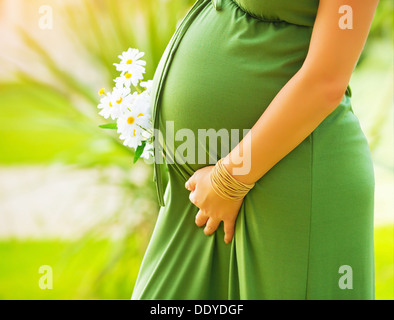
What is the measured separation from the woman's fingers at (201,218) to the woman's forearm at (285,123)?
12 centimetres

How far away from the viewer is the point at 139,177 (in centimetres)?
221

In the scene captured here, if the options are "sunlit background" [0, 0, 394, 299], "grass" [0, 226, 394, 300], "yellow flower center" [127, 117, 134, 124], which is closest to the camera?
"yellow flower center" [127, 117, 134, 124]

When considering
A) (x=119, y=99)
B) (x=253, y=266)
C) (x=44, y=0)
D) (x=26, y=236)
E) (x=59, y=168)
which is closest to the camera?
(x=253, y=266)

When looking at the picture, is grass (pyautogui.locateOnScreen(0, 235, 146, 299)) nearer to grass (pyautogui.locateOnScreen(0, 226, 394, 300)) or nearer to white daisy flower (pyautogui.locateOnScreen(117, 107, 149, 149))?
grass (pyautogui.locateOnScreen(0, 226, 394, 300))

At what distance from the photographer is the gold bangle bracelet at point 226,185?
0.82 meters

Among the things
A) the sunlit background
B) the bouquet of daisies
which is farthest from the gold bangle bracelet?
the sunlit background

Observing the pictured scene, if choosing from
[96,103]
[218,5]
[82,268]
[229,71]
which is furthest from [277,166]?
[82,268]

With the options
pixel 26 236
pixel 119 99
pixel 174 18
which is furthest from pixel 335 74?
pixel 26 236

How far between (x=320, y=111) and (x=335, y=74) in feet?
0.18

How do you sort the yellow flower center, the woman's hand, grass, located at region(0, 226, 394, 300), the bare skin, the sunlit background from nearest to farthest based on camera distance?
1. the bare skin
2. the woman's hand
3. the yellow flower center
4. the sunlit background
5. grass, located at region(0, 226, 394, 300)

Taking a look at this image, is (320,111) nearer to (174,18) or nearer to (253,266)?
(253,266)

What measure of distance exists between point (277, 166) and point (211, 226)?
0.50 feet

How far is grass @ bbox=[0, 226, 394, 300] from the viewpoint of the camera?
2348 millimetres

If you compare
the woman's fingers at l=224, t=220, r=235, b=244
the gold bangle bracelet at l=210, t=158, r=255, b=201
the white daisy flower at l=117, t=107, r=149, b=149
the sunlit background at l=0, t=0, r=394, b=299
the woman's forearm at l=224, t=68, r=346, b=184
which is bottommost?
the woman's fingers at l=224, t=220, r=235, b=244
